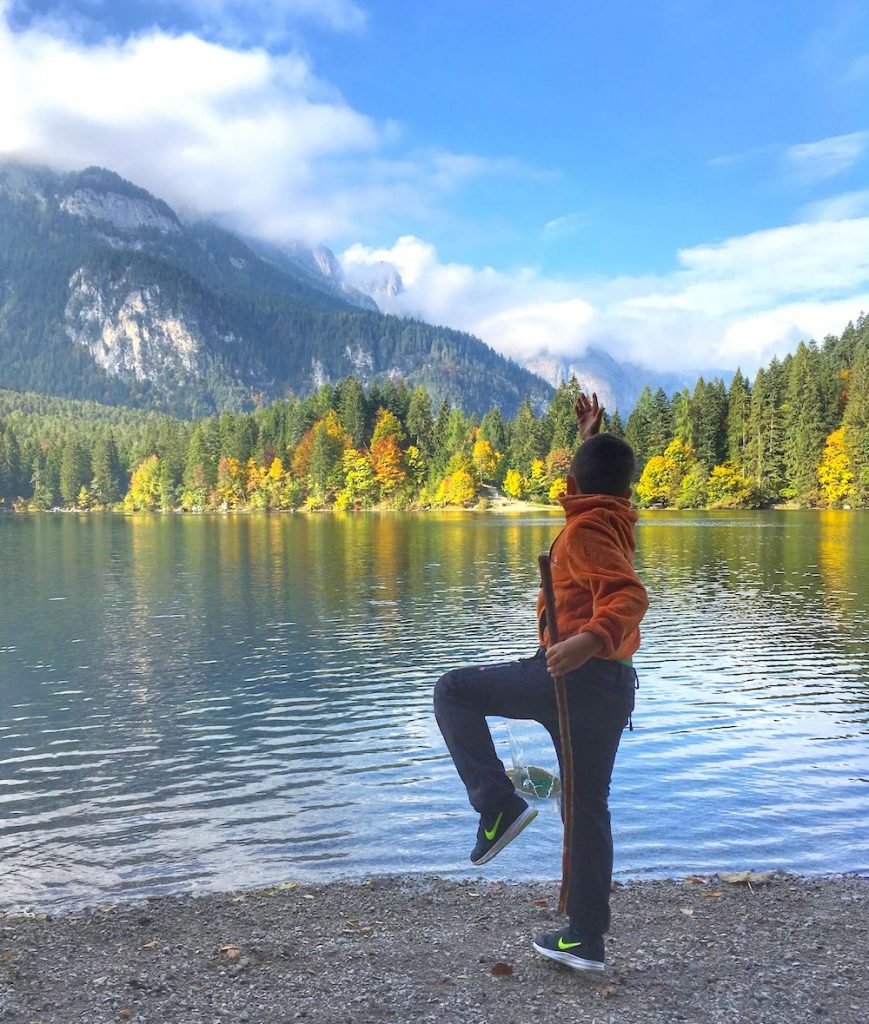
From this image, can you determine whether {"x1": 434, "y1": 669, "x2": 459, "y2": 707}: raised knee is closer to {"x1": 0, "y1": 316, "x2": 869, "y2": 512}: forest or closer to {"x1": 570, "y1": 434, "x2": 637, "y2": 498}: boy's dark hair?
{"x1": 570, "y1": 434, "x2": 637, "y2": 498}: boy's dark hair

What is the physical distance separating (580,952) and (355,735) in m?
10.7

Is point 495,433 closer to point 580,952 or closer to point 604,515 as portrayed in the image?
point 604,515

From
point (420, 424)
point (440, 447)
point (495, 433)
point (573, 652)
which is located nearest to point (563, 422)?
point (495, 433)

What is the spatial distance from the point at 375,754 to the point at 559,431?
467 feet

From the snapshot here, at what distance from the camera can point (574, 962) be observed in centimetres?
585

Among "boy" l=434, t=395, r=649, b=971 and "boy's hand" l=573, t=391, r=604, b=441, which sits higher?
"boy's hand" l=573, t=391, r=604, b=441

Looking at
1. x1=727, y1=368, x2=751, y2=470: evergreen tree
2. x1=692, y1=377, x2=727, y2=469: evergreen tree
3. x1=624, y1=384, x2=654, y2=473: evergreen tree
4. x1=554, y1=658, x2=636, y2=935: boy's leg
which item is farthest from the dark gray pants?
x1=624, y1=384, x2=654, y2=473: evergreen tree

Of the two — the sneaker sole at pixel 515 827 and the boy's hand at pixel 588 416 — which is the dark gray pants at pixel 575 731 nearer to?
the sneaker sole at pixel 515 827

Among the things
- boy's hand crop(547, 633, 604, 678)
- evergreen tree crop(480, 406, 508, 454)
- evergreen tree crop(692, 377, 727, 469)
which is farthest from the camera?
evergreen tree crop(480, 406, 508, 454)

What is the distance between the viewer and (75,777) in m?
14.0

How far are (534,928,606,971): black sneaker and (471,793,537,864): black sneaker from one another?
776mm

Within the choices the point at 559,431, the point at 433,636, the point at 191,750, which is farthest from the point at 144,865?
the point at 559,431

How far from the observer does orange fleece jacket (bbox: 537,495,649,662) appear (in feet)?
17.9

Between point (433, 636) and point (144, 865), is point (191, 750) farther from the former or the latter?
point (433, 636)
